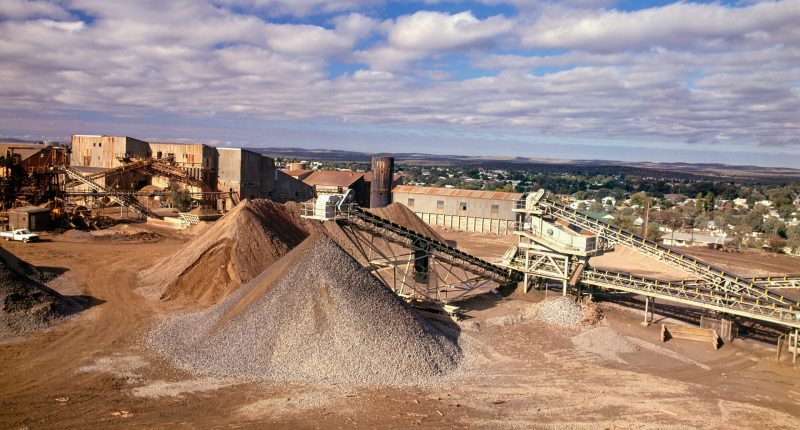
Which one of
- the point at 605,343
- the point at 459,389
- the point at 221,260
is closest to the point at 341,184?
the point at 221,260

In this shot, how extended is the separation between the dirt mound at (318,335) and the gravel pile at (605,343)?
16.1 feet

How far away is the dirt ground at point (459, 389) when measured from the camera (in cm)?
1443

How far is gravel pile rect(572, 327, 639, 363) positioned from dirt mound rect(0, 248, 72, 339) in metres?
18.9

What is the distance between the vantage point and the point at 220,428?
45.0ft

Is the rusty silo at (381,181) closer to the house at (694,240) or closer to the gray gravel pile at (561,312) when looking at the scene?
the house at (694,240)

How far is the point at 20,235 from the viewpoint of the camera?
115 ft

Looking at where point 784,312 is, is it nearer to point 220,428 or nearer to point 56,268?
point 220,428

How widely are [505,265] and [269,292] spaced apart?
13020 millimetres

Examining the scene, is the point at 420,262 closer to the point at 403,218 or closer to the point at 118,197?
the point at 403,218

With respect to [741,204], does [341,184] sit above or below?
above

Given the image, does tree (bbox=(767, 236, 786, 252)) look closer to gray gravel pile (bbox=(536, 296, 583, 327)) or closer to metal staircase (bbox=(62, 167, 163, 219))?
gray gravel pile (bbox=(536, 296, 583, 327))

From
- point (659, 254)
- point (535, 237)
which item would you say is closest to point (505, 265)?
point (535, 237)

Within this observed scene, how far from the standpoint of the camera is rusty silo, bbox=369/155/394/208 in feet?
158

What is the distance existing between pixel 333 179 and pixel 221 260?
119ft
